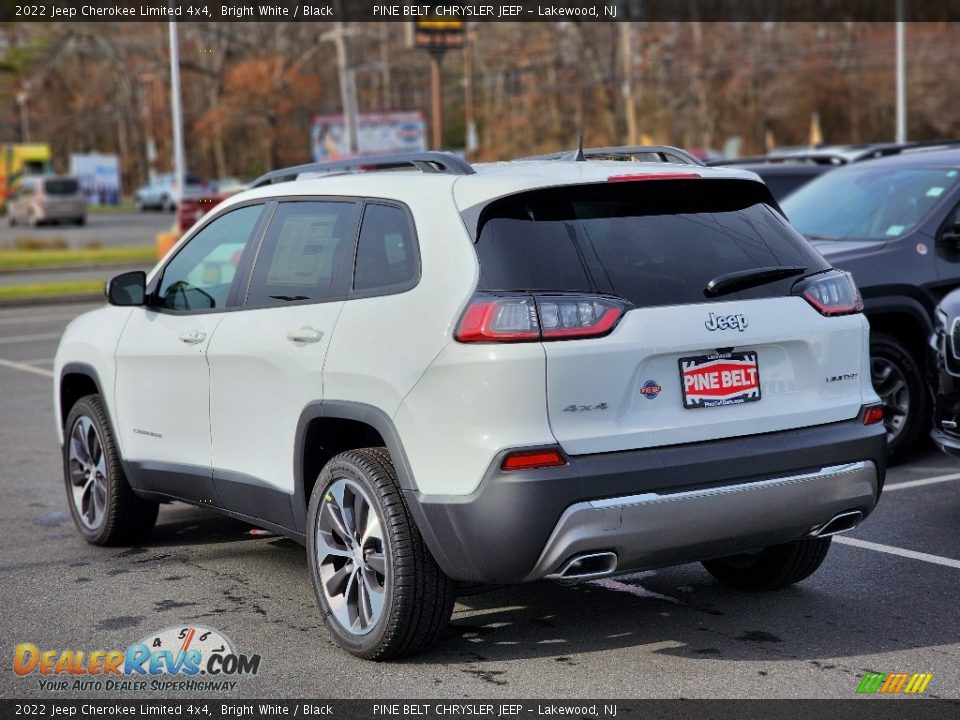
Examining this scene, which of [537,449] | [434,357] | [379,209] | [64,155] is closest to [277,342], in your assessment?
[379,209]

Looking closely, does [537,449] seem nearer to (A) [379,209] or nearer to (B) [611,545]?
(B) [611,545]

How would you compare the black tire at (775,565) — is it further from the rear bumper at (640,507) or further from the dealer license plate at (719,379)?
the dealer license plate at (719,379)

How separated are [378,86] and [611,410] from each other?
86718mm

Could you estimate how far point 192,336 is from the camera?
233 inches

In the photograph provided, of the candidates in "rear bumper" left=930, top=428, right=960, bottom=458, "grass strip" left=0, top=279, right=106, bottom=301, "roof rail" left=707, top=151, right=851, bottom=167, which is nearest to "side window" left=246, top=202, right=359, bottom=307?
"rear bumper" left=930, top=428, right=960, bottom=458

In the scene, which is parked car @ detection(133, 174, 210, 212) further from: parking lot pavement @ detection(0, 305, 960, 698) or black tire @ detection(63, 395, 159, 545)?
parking lot pavement @ detection(0, 305, 960, 698)

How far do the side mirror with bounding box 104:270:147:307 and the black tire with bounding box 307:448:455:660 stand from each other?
1917mm

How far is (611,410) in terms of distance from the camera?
4453mm

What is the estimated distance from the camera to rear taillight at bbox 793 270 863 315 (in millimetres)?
4938

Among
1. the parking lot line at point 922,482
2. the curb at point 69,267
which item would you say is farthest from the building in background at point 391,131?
the parking lot line at point 922,482

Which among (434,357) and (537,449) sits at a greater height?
(434,357)

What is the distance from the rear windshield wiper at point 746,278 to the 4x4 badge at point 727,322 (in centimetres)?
10

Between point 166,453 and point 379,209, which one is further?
point 166,453

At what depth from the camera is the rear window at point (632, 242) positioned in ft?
14.9
